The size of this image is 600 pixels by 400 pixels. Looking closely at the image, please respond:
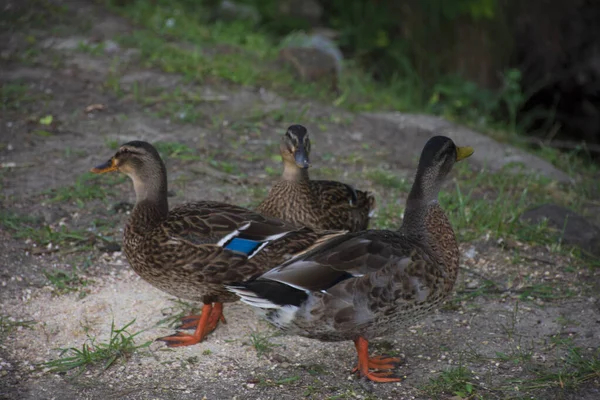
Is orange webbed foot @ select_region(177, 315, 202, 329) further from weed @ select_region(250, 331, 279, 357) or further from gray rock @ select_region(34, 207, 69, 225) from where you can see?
gray rock @ select_region(34, 207, 69, 225)

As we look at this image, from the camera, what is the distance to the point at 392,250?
372 cm

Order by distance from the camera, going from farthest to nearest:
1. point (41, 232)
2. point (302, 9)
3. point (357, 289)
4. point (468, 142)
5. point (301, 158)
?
point (302, 9), point (468, 142), point (41, 232), point (301, 158), point (357, 289)

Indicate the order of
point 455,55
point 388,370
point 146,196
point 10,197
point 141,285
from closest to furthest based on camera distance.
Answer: point 388,370 → point 146,196 → point 141,285 → point 10,197 → point 455,55

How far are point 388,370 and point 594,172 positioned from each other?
3.95 metres

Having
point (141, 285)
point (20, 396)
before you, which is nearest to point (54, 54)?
point (141, 285)

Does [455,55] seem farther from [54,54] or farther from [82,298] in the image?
[82,298]

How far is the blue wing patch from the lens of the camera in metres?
3.94

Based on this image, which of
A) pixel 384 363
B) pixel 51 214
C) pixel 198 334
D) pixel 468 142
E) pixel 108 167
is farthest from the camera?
pixel 468 142

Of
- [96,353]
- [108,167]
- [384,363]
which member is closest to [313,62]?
[108,167]

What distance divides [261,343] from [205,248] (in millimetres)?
570

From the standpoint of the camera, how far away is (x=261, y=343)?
405cm

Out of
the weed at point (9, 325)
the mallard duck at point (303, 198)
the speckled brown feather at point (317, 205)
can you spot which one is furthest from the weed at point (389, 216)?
the weed at point (9, 325)

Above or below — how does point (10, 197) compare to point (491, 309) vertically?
above

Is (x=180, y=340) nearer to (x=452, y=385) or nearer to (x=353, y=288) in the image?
(x=353, y=288)
